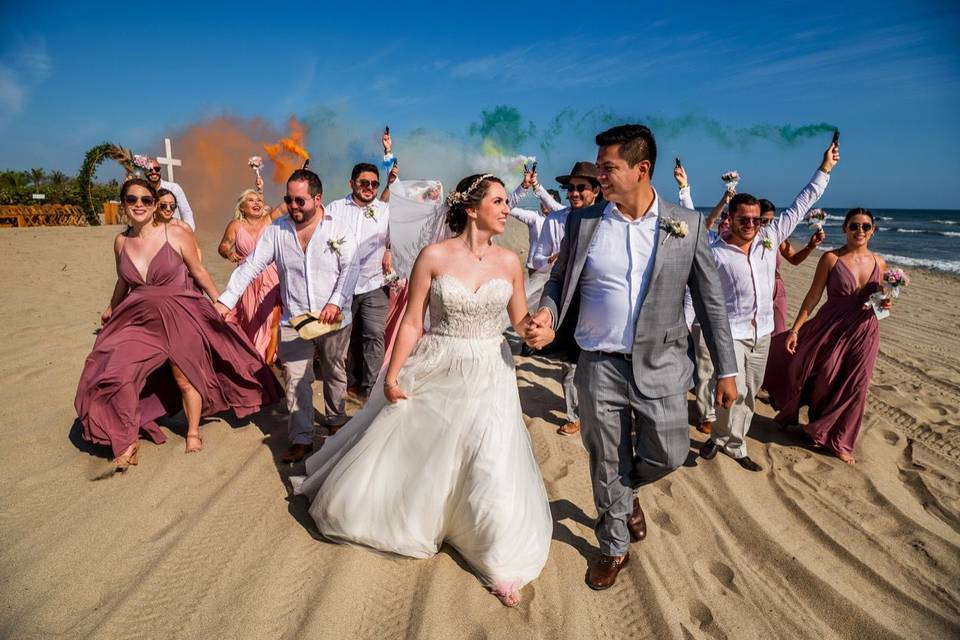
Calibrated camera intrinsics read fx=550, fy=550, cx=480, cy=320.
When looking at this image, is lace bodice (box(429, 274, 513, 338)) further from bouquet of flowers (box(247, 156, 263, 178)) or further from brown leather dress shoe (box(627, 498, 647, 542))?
bouquet of flowers (box(247, 156, 263, 178))

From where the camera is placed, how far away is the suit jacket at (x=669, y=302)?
3236 millimetres

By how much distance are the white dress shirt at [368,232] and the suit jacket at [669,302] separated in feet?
10.8

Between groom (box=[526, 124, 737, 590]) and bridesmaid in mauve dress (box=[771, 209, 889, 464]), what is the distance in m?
2.81

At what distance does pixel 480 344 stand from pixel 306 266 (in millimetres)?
2269

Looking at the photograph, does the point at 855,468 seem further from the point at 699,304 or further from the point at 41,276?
the point at 41,276

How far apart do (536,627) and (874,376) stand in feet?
22.4

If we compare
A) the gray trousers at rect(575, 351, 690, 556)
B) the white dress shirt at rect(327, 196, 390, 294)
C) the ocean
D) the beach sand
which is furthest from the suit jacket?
the ocean

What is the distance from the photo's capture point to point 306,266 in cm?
504

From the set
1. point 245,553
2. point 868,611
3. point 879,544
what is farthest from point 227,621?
point 879,544

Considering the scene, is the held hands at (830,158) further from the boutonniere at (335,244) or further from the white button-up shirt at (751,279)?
the boutonniere at (335,244)

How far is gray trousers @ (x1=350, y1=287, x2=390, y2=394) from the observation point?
6.42m

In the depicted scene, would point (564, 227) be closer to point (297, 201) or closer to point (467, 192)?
point (467, 192)

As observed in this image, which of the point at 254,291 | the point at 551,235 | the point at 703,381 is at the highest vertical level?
the point at 551,235

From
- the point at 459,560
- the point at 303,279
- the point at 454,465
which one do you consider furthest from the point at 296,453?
the point at 454,465
